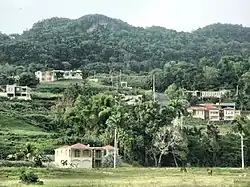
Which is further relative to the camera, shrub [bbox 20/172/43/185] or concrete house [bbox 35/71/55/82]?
concrete house [bbox 35/71/55/82]

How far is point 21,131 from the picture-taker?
2918 inches

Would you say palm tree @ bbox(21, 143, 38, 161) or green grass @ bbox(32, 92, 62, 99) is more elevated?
green grass @ bbox(32, 92, 62, 99)

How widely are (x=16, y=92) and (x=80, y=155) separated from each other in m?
38.4

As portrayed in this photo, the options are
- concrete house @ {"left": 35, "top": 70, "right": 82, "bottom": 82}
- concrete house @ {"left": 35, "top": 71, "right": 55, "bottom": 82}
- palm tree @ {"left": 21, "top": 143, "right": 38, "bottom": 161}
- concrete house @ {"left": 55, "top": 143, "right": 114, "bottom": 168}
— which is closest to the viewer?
palm tree @ {"left": 21, "top": 143, "right": 38, "bottom": 161}

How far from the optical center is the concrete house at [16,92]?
9750cm

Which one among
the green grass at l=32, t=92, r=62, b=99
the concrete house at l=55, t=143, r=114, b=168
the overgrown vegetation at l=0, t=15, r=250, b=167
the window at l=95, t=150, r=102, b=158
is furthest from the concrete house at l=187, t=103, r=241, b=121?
the concrete house at l=55, t=143, r=114, b=168

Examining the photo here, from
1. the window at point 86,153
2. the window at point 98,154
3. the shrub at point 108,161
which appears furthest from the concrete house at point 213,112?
the window at point 86,153

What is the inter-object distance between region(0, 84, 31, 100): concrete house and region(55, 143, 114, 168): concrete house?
35467 millimetres

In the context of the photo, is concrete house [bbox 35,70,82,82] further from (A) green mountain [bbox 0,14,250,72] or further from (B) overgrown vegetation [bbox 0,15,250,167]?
(A) green mountain [bbox 0,14,250,72]

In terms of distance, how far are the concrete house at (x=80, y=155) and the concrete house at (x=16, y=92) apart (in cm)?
3547

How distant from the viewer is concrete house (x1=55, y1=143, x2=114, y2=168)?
202 feet

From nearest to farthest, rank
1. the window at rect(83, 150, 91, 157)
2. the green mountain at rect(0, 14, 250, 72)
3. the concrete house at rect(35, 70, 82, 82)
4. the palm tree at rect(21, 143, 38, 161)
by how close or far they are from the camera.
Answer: the palm tree at rect(21, 143, 38, 161), the window at rect(83, 150, 91, 157), the concrete house at rect(35, 70, 82, 82), the green mountain at rect(0, 14, 250, 72)

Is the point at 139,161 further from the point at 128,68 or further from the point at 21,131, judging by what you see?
the point at 128,68

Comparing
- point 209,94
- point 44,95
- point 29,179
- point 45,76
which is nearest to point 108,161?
point 29,179
